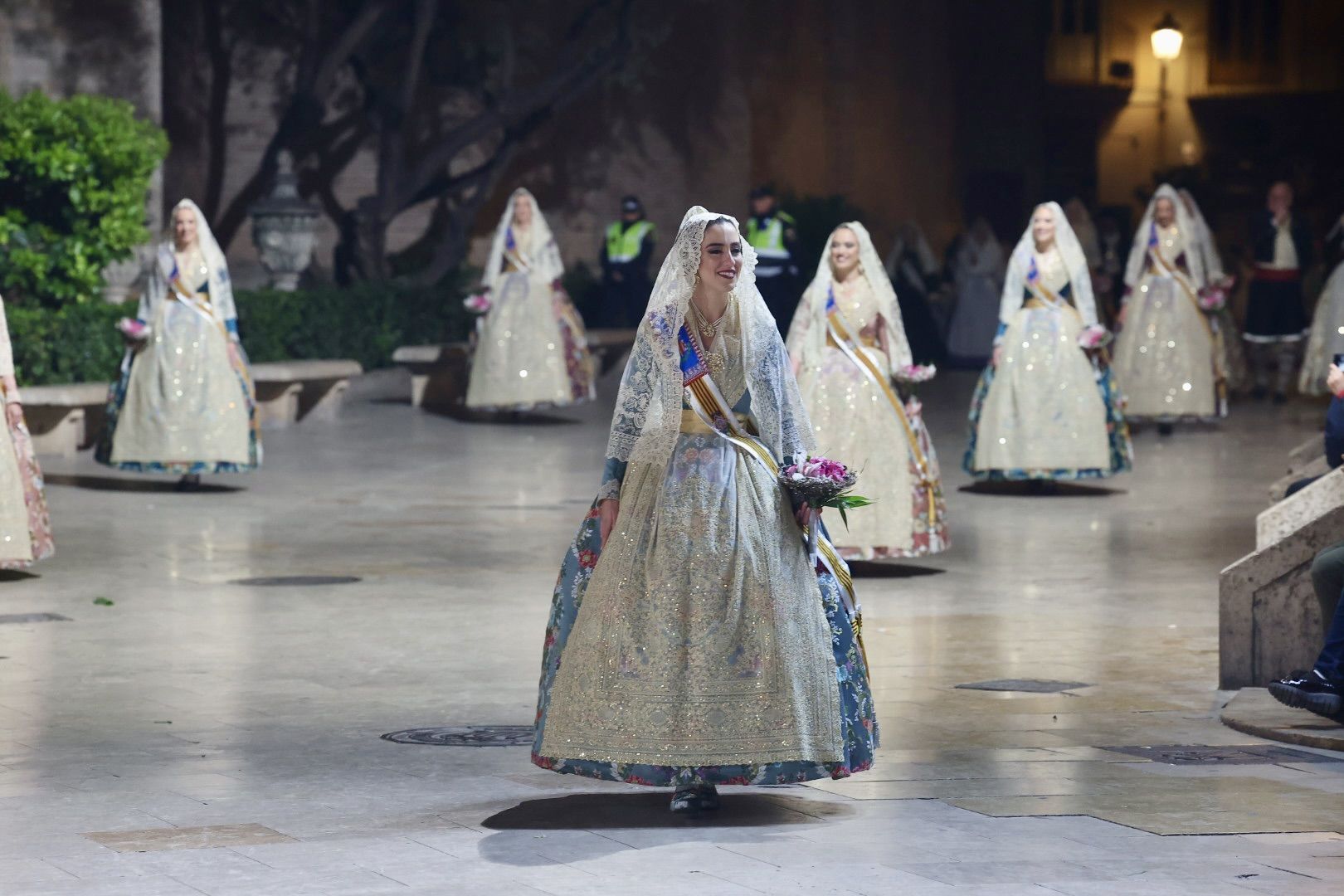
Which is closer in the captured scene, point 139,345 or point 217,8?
point 139,345

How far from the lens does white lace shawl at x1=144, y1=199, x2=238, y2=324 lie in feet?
51.1

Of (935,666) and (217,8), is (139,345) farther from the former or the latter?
(217,8)

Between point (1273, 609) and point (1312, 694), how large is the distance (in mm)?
972

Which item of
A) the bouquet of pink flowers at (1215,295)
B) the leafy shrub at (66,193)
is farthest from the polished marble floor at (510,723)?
the bouquet of pink flowers at (1215,295)

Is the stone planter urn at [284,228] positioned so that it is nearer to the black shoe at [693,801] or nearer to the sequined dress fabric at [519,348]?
the sequined dress fabric at [519,348]

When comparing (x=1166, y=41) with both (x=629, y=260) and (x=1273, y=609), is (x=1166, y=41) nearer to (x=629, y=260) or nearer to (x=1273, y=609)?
(x=629, y=260)

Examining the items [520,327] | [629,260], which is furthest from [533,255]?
[629,260]

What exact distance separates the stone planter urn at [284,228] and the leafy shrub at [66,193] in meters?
3.68

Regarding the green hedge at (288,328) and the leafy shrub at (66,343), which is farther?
the green hedge at (288,328)

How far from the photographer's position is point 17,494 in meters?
11.8

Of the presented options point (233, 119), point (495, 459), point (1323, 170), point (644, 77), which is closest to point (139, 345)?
point (495, 459)

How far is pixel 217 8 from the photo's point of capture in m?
28.1

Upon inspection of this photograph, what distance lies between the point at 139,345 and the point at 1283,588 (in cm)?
875

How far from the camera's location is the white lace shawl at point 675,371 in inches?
277
